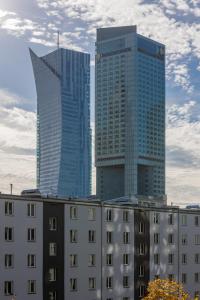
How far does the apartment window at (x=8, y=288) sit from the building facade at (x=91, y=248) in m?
0.14

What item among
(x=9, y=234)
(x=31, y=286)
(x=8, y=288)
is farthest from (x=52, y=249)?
(x=8, y=288)

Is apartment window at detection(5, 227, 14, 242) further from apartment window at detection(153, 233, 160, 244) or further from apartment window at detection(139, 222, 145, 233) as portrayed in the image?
apartment window at detection(153, 233, 160, 244)

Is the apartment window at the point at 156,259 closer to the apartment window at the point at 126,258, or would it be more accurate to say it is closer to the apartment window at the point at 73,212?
the apartment window at the point at 126,258

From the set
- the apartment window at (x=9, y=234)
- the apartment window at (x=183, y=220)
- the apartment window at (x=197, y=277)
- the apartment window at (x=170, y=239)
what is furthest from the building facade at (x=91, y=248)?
the apartment window at (x=197, y=277)

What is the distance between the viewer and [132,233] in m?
106

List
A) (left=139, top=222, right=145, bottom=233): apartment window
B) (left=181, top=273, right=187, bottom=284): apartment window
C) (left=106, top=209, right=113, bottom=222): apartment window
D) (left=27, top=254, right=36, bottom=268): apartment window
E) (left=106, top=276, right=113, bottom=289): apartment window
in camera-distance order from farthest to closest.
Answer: (left=181, top=273, right=187, bottom=284): apartment window < (left=139, top=222, right=145, bottom=233): apartment window < (left=106, top=209, right=113, bottom=222): apartment window < (left=106, top=276, right=113, bottom=289): apartment window < (left=27, top=254, right=36, bottom=268): apartment window

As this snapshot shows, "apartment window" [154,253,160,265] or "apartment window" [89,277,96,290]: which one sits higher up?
"apartment window" [154,253,160,265]

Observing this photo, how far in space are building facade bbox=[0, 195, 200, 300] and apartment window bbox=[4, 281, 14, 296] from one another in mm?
144

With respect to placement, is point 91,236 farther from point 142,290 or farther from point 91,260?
point 142,290

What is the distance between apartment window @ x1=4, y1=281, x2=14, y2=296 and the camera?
8600 cm

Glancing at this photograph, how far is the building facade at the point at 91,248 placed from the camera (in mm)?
88688

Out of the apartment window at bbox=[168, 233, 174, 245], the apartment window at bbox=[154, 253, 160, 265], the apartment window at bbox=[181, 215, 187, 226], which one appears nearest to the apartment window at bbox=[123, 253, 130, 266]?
the apartment window at bbox=[154, 253, 160, 265]

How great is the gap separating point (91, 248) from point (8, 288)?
17.5 meters

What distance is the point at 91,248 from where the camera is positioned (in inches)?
3888
